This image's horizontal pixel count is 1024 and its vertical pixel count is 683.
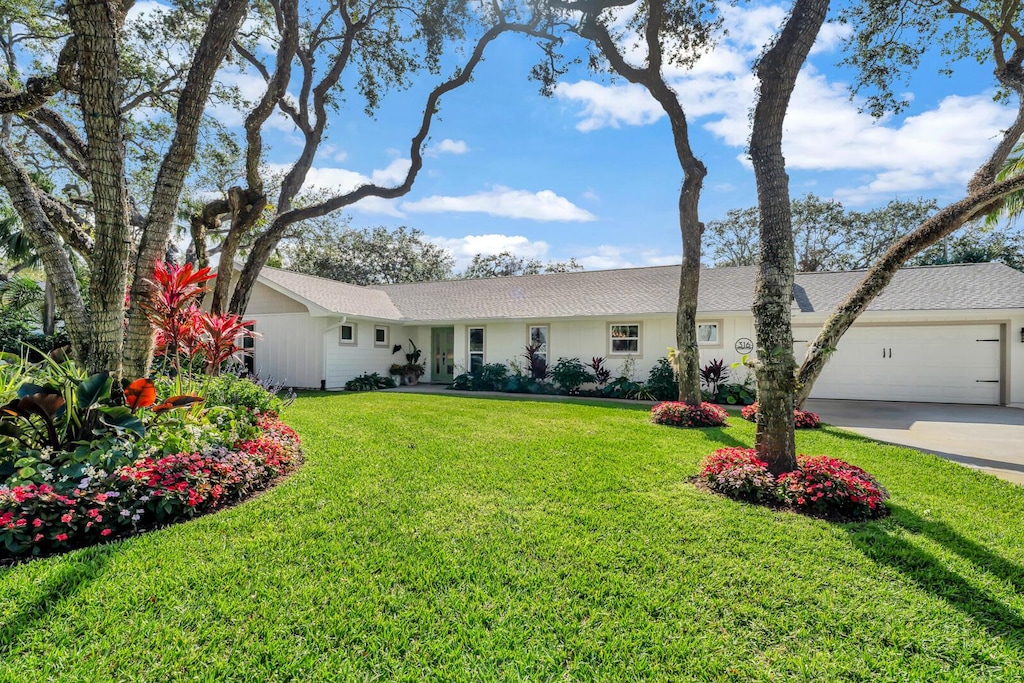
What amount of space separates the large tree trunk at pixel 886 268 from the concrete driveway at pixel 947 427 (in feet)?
7.03

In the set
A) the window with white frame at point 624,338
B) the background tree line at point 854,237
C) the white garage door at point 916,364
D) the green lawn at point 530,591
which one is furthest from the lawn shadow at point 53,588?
the background tree line at point 854,237

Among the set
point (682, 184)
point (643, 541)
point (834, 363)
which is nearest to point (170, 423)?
point (643, 541)

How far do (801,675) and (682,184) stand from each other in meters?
8.62

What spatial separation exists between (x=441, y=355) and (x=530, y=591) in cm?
1395

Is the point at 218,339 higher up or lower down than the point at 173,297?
lower down

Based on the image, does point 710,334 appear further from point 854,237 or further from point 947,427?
point 854,237

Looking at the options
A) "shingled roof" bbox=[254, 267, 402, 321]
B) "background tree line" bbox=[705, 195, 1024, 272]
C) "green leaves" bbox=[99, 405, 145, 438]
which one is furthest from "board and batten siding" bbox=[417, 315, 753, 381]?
"background tree line" bbox=[705, 195, 1024, 272]

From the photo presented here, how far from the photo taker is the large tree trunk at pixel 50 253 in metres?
4.88

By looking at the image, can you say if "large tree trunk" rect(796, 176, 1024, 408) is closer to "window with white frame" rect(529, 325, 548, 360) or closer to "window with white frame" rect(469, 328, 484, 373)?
"window with white frame" rect(529, 325, 548, 360)

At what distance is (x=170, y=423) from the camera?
4629 millimetres

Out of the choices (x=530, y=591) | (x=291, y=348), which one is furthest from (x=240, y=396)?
(x=291, y=348)

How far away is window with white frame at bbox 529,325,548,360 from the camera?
14258 mm

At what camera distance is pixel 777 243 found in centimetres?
456

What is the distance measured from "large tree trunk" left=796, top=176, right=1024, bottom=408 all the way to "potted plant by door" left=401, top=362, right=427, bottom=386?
11823 millimetres
